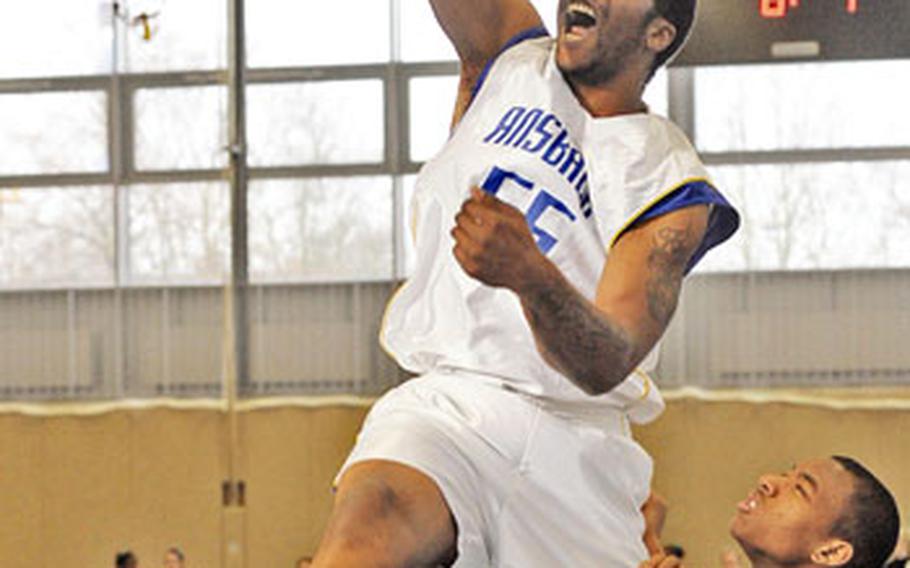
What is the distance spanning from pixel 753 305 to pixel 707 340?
0.18 m

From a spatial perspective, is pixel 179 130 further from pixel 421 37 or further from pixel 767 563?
pixel 767 563

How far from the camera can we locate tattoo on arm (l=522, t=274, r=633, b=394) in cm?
226

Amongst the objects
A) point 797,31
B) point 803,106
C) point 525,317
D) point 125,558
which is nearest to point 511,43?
point 525,317

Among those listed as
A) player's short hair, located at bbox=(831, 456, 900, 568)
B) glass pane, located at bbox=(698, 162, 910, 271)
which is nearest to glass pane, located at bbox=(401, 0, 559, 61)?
glass pane, located at bbox=(698, 162, 910, 271)

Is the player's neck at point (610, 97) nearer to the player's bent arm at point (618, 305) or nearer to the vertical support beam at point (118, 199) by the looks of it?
the player's bent arm at point (618, 305)

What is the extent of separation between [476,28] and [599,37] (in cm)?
18

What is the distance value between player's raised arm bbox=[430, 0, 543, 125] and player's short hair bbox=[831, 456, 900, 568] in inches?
31.9

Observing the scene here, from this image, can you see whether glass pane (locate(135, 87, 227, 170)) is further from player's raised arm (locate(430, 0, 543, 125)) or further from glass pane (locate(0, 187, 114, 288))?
player's raised arm (locate(430, 0, 543, 125))

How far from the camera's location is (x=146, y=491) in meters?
6.50

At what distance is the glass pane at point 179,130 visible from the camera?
647 cm

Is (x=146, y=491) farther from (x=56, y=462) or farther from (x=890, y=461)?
(x=890, y=461)

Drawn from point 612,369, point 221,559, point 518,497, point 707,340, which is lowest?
point 221,559

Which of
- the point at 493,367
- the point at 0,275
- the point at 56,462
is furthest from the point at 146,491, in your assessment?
the point at 493,367

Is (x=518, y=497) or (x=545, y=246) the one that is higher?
(x=545, y=246)
